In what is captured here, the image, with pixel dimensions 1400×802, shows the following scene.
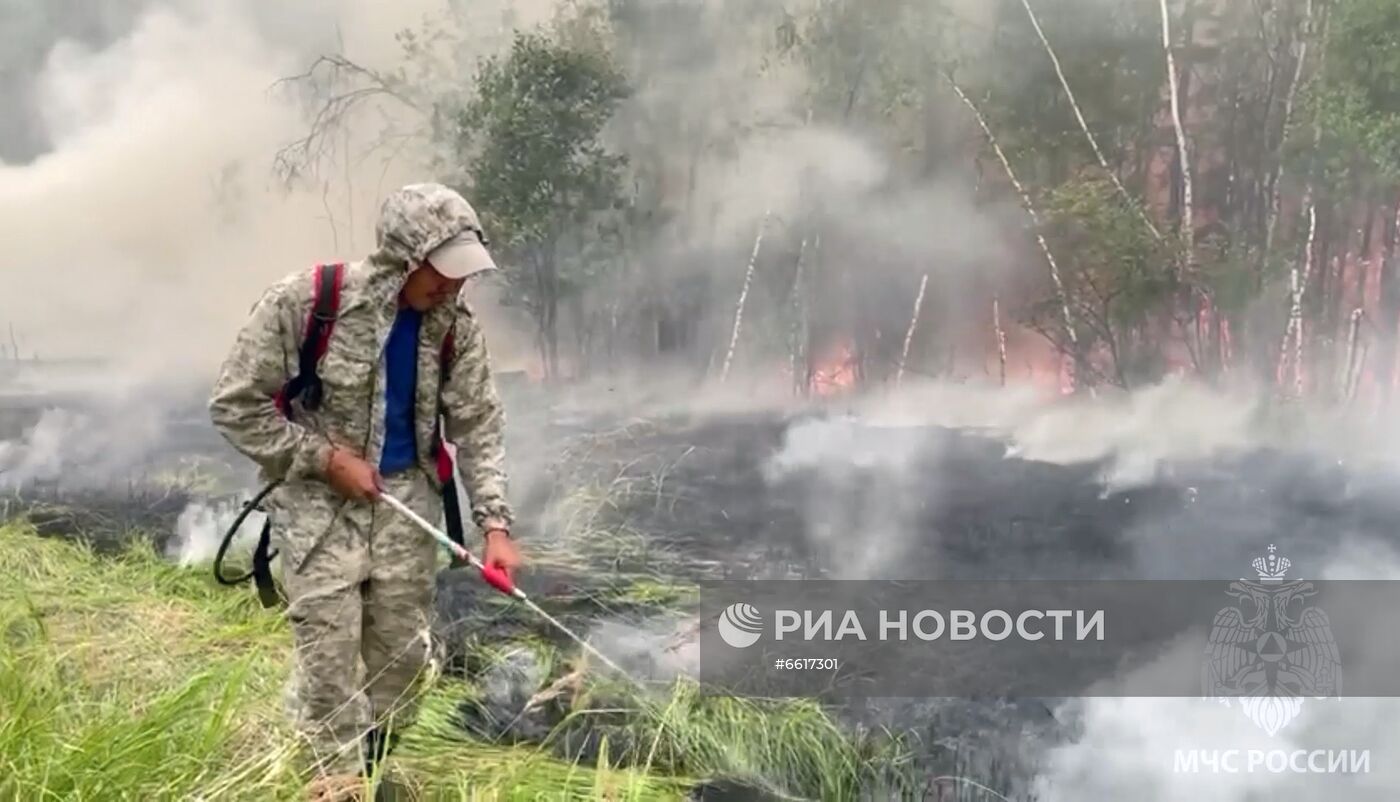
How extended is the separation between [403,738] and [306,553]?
2.36ft

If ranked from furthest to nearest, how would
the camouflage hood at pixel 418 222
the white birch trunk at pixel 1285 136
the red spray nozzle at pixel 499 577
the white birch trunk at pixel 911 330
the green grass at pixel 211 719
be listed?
1. the white birch trunk at pixel 911 330
2. the white birch trunk at pixel 1285 136
3. the red spray nozzle at pixel 499 577
4. the camouflage hood at pixel 418 222
5. the green grass at pixel 211 719

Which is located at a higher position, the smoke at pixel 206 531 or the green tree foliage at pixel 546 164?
the green tree foliage at pixel 546 164

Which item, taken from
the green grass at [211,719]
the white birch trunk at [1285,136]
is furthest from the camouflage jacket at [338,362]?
the white birch trunk at [1285,136]

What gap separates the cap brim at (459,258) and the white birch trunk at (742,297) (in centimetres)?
102

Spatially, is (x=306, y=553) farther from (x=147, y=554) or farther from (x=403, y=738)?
(x=147, y=554)

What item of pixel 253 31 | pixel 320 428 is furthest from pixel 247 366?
pixel 253 31

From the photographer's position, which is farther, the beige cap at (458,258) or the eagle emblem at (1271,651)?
the eagle emblem at (1271,651)

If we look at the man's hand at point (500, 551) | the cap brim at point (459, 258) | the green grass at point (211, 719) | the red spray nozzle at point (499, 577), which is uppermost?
the cap brim at point (459, 258)

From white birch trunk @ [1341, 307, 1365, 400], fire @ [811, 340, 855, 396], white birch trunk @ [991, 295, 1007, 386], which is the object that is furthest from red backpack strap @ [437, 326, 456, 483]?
white birch trunk @ [1341, 307, 1365, 400]

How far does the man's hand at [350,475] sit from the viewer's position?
78.5 inches

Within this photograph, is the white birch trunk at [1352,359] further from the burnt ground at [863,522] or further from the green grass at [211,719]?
the green grass at [211,719]

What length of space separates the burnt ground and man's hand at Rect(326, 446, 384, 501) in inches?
36.5

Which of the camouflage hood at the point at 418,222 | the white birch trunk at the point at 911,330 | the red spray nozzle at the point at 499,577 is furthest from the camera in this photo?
the white birch trunk at the point at 911,330

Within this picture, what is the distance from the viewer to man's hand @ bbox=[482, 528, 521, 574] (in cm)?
210
